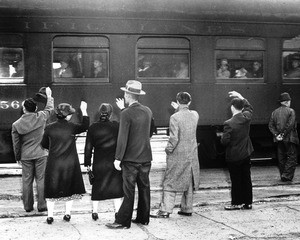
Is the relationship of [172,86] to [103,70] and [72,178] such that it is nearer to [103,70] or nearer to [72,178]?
[103,70]

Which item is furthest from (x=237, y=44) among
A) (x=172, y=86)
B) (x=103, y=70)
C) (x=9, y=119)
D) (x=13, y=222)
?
(x=13, y=222)

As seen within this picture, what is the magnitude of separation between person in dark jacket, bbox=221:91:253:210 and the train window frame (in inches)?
185

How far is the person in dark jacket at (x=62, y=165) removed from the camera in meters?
7.48

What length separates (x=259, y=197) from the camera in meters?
9.54

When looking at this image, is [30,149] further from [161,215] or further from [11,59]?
[11,59]

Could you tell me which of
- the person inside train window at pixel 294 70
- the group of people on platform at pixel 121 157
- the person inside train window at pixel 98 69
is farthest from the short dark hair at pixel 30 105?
the person inside train window at pixel 294 70

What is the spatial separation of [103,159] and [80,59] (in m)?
4.51

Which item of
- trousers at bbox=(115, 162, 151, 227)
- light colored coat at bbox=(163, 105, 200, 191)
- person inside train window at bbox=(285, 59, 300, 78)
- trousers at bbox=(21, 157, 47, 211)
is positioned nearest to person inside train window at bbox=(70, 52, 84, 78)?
trousers at bbox=(21, 157, 47, 211)

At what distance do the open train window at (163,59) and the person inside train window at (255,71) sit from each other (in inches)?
54.9

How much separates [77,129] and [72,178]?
2.06 ft

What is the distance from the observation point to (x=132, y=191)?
23.9 feet

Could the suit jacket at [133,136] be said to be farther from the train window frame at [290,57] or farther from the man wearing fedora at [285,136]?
the train window frame at [290,57]

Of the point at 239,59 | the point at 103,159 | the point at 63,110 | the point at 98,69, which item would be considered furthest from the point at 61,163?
the point at 239,59

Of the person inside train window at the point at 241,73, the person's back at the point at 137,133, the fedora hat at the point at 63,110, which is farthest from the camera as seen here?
the person inside train window at the point at 241,73
